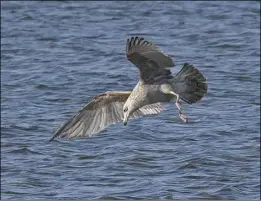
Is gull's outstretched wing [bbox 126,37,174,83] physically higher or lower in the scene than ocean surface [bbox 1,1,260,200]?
higher

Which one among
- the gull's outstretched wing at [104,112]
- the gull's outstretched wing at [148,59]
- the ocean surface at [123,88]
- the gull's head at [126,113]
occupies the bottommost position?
the ocean surface at [123,88]

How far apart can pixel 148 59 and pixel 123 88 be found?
279 inches

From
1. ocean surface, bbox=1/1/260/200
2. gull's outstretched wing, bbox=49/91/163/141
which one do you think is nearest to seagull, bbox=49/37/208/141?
gull's outstretched wing, bbox=49/91/163/141

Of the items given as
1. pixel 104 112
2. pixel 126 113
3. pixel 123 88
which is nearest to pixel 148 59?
pixel 126 113

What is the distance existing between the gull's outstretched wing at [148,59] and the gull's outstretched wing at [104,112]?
59 cm

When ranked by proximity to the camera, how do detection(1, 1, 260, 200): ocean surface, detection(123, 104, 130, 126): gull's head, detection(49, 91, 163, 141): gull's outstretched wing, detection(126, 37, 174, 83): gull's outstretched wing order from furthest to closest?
detection(1, 1, 260, 200): ocean surface → detection(49, 91, 163, 141): gull's outstretched wing → detection(123, 104, 130, 126): gull's head → detection(126, 37, 174, 83): gull's outstretched wing

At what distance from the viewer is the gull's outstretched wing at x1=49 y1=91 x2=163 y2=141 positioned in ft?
26.4

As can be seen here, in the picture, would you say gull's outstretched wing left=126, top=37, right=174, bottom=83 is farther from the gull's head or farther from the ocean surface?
the ocean surface

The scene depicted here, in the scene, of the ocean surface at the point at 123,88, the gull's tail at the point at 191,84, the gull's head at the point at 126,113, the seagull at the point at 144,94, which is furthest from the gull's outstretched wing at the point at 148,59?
the ocean surface at the point at 123,88

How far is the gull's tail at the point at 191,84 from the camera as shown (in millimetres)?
7262

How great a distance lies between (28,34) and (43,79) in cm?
277

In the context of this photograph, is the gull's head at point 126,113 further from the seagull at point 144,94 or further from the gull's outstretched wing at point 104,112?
the gull's outstretched wing at point 104,112

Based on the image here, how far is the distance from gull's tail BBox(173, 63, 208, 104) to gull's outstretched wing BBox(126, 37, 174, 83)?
0.14 m

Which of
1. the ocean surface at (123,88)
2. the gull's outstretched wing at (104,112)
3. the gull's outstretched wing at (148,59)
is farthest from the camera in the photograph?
the ocean surface at (123,88)
